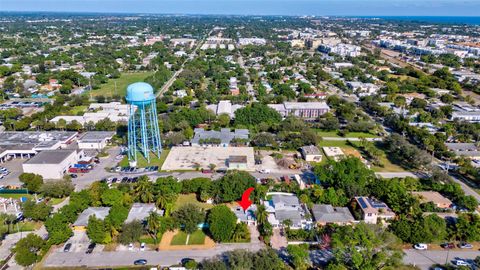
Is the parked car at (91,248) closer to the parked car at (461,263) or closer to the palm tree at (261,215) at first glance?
the palm tree at (261,215)


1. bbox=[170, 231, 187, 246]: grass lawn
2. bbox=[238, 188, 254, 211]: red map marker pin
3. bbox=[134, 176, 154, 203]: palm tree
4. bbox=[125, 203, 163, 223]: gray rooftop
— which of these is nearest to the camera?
bbox=[170, 231, 187, 246]: grass lawn

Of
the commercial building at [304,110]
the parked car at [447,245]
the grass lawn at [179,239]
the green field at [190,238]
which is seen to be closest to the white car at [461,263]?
the parked car at [447,245]

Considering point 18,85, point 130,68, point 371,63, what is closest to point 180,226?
point 18,85

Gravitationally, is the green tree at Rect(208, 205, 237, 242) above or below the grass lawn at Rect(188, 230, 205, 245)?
above

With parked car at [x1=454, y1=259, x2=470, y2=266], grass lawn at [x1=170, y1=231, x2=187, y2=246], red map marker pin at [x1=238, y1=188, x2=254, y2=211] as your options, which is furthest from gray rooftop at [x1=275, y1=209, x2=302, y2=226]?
parked car at [x1=454, y1=259, x2=470, y2=266]

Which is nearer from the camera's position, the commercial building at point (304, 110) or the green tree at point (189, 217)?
the green tree at point (189, 217)

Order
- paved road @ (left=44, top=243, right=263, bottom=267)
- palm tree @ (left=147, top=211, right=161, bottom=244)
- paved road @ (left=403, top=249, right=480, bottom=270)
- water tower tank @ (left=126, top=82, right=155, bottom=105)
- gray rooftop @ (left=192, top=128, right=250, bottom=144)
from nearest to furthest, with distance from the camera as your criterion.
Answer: paved road @ (left=44, top=243, right=263, bottom=267)
paved road @ (left=403, top=249, right=480, bottom=270)
palm tree @ (left=147, top=211, right=161, bottom=244)
water tower tank @ (left=126, top=82, right=155, bottom=105)
gray rooftop @ (left=192, top=128, right=250, bottom=144)

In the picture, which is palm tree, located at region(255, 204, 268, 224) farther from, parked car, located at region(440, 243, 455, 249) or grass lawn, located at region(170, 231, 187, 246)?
parked car, located at region(440, 243, 455, 249)
